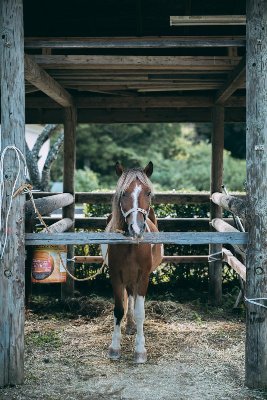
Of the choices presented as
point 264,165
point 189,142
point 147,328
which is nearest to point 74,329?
point 147,328

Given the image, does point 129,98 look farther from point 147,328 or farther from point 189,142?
point 189,142

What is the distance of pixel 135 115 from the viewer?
8555mm

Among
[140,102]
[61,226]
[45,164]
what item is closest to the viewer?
[61,226]

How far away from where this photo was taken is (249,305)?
186 inches

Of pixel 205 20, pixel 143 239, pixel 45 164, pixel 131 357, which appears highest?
pixel 205 20

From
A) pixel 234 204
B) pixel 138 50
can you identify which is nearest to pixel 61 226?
pixel 138 50

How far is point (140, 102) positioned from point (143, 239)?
3.79 m

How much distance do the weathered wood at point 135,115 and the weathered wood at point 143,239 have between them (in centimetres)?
403

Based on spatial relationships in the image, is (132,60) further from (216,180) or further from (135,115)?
(216,180)

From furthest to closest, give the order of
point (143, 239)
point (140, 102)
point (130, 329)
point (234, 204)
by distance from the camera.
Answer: point (140, 102) < point (130, 329) < point (234, 204) < point (143, 239)

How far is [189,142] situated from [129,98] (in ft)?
75.4

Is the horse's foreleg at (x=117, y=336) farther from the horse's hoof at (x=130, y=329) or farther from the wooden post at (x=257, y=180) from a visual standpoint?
the wooden post at (x=257, y=180)

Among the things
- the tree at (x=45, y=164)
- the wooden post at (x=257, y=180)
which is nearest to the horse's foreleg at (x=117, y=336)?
the wooden post at (x=257, y=180)

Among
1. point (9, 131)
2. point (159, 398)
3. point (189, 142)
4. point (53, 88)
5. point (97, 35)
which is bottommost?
point (159, 398)
